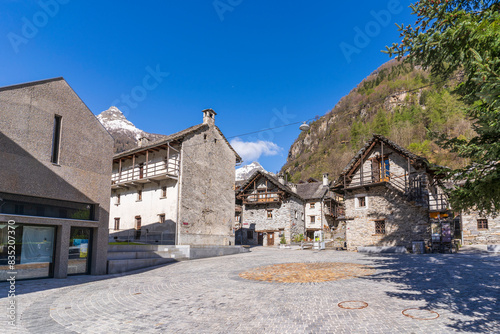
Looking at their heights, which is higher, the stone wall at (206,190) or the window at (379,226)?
the stone wall at (206,190)

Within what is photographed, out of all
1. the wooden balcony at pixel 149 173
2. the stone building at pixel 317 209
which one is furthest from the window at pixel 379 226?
the stone building at pixel 317 209

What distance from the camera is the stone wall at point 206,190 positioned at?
2500 cm

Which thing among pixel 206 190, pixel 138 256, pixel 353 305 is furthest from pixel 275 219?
pixel 353 305

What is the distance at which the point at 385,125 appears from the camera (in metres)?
84.8

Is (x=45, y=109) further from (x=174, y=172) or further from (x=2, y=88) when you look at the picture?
(x=174, y=172)

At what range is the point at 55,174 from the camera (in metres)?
12.5

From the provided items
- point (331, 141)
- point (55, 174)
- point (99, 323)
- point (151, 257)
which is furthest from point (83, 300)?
point (331, 141)

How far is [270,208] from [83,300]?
32145 millimetres

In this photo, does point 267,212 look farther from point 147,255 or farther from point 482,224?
point 147,255

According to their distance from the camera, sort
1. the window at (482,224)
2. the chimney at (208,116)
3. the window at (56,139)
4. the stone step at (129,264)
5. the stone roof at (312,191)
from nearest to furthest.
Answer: the window at (56,139), the stone step at (129,264), the chimney at (208,116), the window at (482,224), the stone roof at (312,191)

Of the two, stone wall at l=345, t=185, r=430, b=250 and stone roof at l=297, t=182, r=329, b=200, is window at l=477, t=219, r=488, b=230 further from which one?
stone roof at l=297, t=182, r=329, b=200

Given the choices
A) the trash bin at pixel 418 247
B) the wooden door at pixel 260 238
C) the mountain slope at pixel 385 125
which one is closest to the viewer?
the trash bin at pixel 418 247

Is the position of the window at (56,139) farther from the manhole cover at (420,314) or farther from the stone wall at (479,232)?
the stone wall at (479,232)

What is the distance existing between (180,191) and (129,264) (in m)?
9.35
